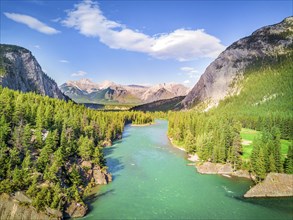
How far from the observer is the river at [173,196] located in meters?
56.7

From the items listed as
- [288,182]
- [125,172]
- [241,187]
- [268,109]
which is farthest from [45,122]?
[268,109]

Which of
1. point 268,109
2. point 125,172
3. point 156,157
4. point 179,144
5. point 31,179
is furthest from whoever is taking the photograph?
point 268,109

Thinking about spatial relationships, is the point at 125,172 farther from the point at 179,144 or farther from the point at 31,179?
the point at 179,144

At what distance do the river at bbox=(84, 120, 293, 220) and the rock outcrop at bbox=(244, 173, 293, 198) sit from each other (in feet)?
7.34

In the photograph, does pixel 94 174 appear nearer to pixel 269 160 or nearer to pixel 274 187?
pixel 274 187

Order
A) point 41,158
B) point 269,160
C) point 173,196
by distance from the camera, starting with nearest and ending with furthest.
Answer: point 41,158 < point 173,196 < point 269,160

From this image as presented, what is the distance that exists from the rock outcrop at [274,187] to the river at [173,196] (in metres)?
2.24

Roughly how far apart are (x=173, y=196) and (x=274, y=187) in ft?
85.5

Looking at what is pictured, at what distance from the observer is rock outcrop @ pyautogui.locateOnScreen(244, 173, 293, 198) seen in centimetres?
6694

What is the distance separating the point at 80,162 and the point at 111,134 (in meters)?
55.2

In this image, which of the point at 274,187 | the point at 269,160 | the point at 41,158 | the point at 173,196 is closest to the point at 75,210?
the point at 41,158

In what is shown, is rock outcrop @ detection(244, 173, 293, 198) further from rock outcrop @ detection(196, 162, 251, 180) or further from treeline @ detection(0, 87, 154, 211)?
treeline @ detection(0, 87, 154, 211)

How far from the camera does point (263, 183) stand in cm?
6962

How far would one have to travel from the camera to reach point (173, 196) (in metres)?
66.0
